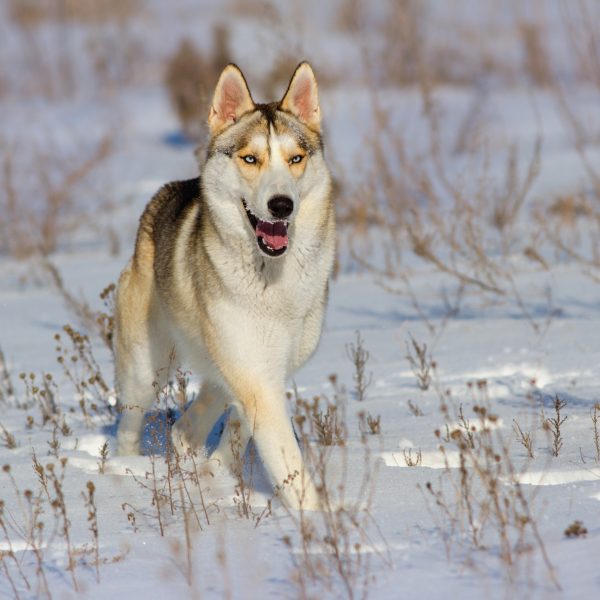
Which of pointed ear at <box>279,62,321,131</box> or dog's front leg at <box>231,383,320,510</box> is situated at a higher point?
pointed ear at <box>279,62,321,131</box>

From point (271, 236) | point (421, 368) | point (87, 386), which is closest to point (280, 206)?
point (271, 236)

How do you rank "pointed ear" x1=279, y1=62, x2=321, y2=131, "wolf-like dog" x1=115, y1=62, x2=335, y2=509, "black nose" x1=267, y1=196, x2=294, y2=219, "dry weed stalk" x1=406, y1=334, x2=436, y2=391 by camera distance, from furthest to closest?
"dry weed stalk" x1=406, y1=334, x2=436, y2=391
"pointed ear" x1=279, y1=62, x2=321, y2=131
"wolf-like dog" x1=115, y1=62, x2=335, y2=509
"black nose" x1=267, y1=196, x2=294, y2=219

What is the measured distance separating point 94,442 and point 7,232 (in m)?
7.23

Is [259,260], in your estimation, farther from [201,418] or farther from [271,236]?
[201,418]

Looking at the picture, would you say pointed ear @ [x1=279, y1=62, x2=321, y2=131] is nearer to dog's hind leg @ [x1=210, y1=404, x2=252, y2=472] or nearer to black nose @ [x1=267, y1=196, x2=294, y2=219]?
black nose @ [x1=267, y1=196, x2=294, y2=219]

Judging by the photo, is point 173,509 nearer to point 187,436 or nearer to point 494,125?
point 187,436

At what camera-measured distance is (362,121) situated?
55.6 feet

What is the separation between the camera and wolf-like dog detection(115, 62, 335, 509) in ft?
13.1

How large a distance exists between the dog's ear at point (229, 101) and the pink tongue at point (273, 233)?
1.81 ft

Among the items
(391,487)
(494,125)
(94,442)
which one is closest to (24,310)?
(94,442)

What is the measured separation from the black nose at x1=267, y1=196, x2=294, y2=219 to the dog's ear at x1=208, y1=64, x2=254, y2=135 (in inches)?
25.5

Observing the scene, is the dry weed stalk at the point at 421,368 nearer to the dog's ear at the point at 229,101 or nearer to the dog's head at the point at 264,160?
the dog's head at the point at 264,160

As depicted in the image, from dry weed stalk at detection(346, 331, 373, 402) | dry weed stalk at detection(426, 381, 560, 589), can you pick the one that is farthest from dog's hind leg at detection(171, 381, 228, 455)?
dry weed stalk at detection(426, 381, 560, 589)

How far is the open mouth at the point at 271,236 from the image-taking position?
159 inches
